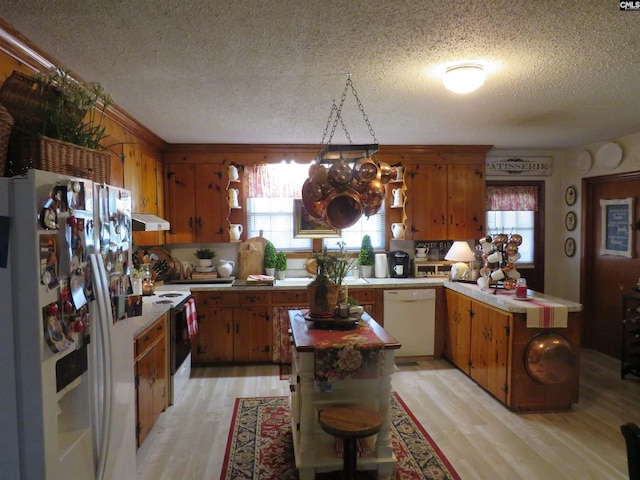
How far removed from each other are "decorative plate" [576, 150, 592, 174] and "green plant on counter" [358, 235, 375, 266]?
8.50ft

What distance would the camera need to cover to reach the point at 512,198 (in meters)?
5.21

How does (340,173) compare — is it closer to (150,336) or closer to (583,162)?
(150,336)

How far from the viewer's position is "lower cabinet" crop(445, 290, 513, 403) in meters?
3.44

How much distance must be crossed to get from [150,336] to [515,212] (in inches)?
175

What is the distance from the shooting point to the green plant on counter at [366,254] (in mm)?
4980

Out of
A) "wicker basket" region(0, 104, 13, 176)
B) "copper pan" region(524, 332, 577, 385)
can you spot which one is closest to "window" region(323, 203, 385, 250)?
"copper pan" region(524, 332, 577, 385)

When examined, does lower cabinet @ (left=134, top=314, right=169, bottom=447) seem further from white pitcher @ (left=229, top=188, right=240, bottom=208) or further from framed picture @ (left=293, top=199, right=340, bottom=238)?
framed picture @ (left=293, top=199, right=340, bottom=238)

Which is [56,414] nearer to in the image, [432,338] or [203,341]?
[203,341]

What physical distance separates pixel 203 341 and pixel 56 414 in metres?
3.07

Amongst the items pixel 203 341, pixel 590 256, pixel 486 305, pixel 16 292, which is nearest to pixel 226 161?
pixel 203 341

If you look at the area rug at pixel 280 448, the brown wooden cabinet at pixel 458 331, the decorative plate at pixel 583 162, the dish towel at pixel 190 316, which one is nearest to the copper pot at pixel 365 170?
the area rug at pixel 280 448

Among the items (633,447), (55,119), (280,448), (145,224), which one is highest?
(55,119)

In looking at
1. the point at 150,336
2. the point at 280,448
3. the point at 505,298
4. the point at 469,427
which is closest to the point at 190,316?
the point at 150,336

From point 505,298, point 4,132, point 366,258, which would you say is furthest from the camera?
point 366,258
